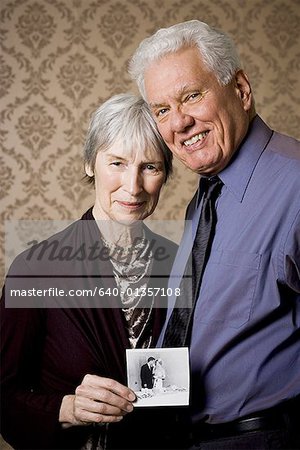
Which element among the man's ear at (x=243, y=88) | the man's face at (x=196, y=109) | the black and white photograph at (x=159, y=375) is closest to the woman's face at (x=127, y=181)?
the man's face at (x=196, y=109)

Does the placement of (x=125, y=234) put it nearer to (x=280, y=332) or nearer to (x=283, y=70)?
(x=280, y=332)

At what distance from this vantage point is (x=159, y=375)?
3.93 feet

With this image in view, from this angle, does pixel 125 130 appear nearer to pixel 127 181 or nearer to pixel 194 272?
pixel 127 181

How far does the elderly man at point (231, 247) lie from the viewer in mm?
1212

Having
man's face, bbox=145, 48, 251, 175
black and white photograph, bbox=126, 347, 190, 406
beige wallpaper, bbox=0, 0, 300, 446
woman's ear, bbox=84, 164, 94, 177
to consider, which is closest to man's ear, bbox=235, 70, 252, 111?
man's face, bbox=145, 48, 251, 175

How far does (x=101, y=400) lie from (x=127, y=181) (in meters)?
0.44

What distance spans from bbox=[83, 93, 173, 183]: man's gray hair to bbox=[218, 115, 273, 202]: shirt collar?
0.57ft

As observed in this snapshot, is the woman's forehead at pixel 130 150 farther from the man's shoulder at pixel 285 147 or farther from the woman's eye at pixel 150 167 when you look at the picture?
the man's shoulder at pixel 285 147

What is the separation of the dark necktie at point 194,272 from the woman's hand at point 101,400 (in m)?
0.15

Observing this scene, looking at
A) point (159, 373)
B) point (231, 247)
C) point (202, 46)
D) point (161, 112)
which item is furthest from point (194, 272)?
point (202, 46)

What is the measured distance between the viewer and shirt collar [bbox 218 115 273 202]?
50.5 inches

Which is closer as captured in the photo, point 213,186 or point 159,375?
point 159,375

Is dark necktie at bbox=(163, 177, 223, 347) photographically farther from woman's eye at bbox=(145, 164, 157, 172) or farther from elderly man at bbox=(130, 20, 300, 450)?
woman's eye at bbox=(145, 164, 157, 172)

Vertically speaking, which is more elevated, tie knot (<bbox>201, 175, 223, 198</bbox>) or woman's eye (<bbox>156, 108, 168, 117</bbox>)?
woman's eye (<bbox>156, 108, 168, 117</bbox>)
